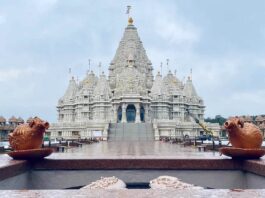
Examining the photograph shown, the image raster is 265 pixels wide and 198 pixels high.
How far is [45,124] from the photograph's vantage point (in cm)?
991

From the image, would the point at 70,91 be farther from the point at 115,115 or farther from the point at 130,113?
the point at 115,115

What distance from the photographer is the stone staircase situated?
4512 centimetres

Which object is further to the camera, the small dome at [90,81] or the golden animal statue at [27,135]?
the small dome at [90,81]

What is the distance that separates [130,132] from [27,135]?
122ft

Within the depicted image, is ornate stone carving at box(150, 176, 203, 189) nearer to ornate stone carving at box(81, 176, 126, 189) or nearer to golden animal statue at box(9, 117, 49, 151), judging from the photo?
ornate stone carving at box(81, 176, 126, 189)

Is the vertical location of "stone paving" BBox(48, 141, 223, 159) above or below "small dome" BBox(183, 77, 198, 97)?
below

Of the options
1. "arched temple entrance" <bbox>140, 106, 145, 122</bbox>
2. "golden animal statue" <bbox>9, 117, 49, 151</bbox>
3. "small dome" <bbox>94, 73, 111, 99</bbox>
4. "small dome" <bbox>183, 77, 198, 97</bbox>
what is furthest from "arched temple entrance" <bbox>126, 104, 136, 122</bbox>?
"golden animal statue" <bbox>9, 117, 49, 151</bbox>

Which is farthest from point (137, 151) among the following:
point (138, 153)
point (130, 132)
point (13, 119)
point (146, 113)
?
point (13, 119)

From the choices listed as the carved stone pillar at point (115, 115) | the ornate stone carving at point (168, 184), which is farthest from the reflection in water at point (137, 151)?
the carved stone pillar at point (115, 115)

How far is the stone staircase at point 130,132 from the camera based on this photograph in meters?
45.1

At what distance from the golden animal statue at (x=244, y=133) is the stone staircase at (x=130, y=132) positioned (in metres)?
34.8

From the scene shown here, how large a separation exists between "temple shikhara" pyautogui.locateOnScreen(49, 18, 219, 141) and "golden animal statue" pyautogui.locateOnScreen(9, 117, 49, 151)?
126 feet

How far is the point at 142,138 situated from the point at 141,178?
35957 mm

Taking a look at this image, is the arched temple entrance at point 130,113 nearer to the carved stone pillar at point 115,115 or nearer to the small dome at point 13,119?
the carved stone pillar at point 115,115
